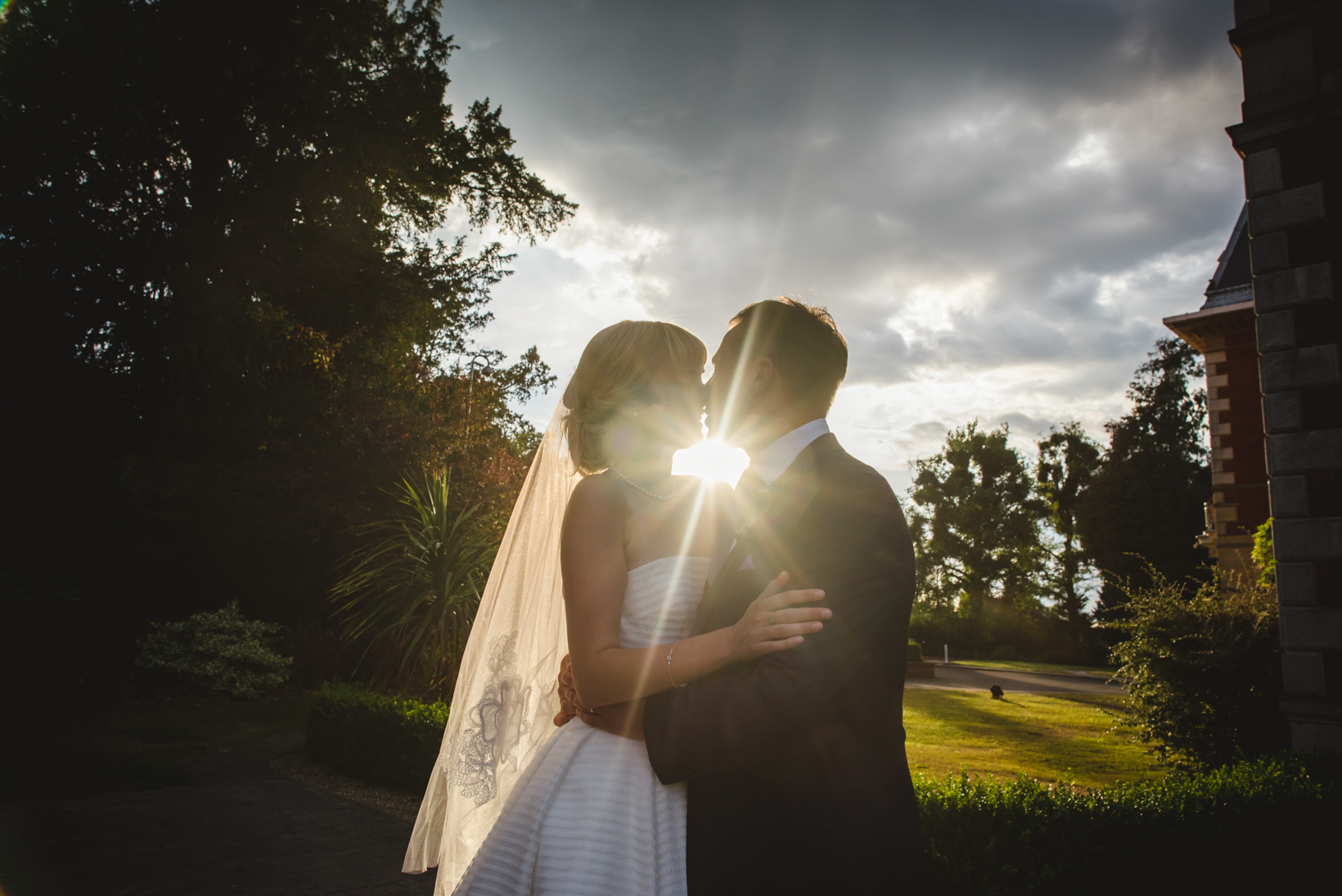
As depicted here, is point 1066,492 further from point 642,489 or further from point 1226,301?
point 642,489

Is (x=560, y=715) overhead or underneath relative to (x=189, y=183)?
underneath

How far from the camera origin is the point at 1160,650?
29.6ft

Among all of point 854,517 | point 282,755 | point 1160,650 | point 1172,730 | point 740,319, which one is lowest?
point 282,755

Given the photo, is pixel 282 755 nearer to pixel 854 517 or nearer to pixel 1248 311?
pixel 854 517

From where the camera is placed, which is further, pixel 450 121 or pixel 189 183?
pixel 450 121

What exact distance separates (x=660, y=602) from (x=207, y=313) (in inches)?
649

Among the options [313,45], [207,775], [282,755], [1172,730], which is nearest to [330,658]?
[282,755]

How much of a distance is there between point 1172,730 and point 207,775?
37.8ft

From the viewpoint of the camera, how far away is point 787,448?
2.10 meters

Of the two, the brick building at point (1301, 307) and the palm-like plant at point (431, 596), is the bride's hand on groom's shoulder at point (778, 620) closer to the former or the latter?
the palm-like plant at point (431, 596)

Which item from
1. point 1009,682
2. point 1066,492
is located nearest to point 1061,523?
point 1066,492

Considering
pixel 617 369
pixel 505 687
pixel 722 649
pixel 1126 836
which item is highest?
pixel 617 369

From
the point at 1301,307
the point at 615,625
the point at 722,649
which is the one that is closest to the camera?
the point at 722,649

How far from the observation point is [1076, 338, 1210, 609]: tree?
4025 centimetres
